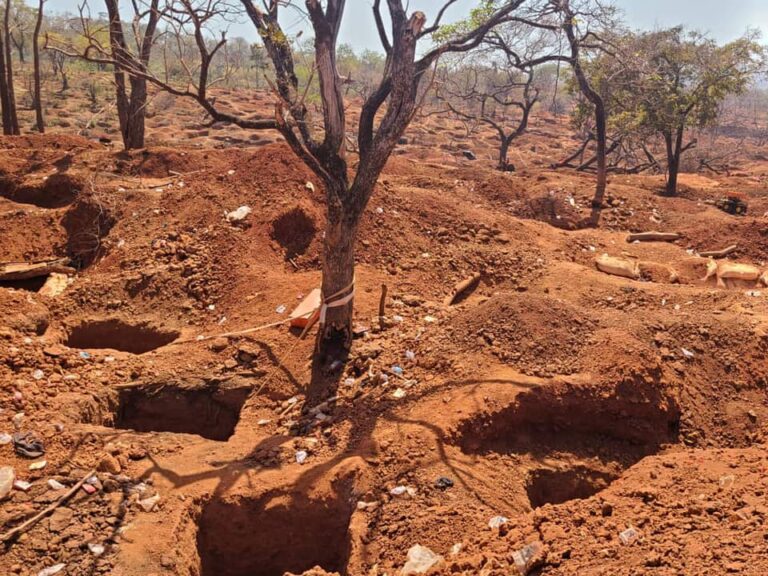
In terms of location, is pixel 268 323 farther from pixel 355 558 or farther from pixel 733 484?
pixel 733 484

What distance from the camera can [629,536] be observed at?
277 centimetres

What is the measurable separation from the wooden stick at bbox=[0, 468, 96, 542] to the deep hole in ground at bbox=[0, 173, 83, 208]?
531 centimetres

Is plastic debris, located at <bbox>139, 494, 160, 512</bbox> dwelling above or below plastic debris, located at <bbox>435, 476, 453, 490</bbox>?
below

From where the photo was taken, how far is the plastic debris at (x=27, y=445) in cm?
381

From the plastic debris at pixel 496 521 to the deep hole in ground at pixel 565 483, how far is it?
60cm

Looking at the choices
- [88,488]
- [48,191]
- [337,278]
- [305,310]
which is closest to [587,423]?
[337,278]

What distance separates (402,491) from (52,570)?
6.18 ft

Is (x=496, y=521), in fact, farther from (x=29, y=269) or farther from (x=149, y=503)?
(x=29, y=269)

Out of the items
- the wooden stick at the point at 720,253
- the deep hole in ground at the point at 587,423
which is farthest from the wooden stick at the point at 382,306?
the wooden stick at the point at 720,253

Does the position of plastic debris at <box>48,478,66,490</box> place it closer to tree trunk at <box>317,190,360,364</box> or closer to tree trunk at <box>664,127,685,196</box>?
tree trunk at <box>317,190,360,364</box>

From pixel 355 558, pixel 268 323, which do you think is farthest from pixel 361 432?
pixel 268 323

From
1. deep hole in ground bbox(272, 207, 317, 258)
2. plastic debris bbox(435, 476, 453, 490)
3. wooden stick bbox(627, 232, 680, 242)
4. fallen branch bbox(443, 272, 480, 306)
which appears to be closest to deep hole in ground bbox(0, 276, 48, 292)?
deep hole in ground bbox(272, 207, 317, 258)

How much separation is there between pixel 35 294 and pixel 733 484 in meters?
5.84

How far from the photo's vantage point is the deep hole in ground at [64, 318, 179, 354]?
571 cm
